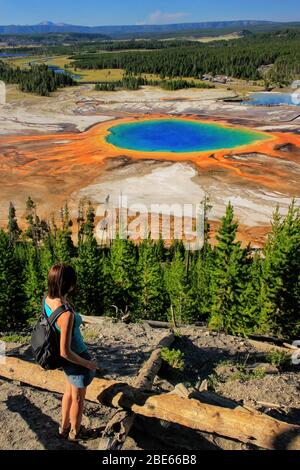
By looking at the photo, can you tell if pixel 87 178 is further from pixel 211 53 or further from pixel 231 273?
pixel 211 53

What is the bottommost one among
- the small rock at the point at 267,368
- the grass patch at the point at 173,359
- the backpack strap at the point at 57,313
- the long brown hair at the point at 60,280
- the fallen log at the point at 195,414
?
the small rock at the point at 267,368

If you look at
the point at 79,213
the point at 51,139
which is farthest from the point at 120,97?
the point at 79,213

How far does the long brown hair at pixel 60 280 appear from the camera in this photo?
236 inches

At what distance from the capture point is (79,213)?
4916 cm

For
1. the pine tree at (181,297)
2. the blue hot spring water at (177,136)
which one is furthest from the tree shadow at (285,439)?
the blue hot spring water at (177,136)

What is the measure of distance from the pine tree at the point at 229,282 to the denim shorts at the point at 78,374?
19.9 meters

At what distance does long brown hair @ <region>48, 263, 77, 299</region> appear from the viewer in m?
5.98

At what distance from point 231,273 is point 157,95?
9623 centimetres

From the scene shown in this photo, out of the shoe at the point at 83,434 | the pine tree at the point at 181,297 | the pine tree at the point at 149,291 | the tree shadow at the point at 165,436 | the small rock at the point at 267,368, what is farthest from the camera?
the pine tree at the point at 149,291

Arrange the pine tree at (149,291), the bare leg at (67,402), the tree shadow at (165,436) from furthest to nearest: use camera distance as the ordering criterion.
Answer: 1. the pine tree at (149,291)
2. the tree shadow at (165,436)
3. the bare leg at (67,402)

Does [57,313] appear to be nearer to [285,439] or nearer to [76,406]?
[76,406]

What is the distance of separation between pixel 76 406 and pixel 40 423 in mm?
1616

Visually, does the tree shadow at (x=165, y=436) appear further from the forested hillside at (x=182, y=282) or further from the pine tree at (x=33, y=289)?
the pine tree at (x=33, y=289)

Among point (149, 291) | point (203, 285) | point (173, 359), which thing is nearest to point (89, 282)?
point (149, 291)
